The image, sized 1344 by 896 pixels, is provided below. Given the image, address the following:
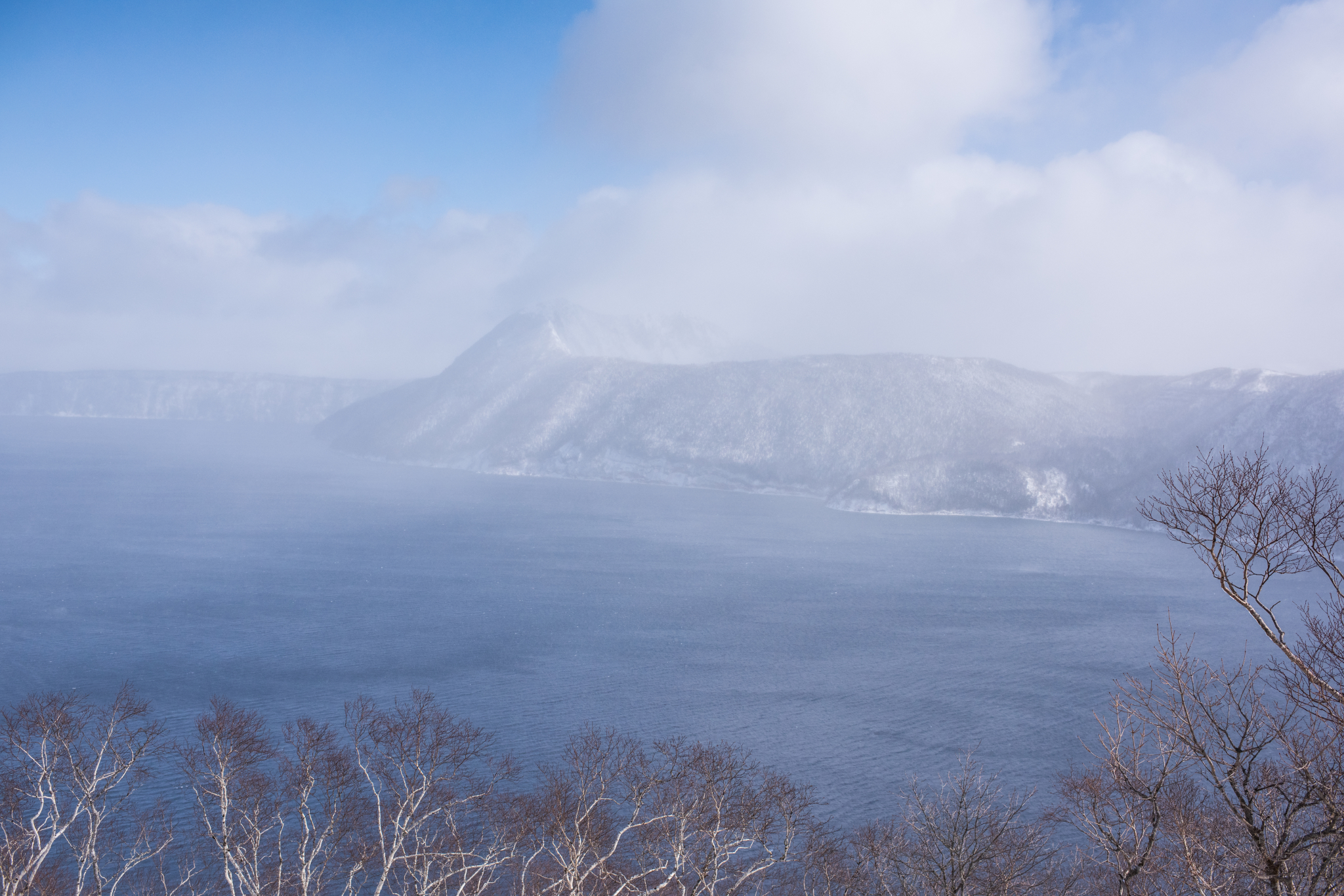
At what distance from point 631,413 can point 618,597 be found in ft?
420

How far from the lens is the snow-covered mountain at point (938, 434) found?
132 meters

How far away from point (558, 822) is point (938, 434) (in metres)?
157

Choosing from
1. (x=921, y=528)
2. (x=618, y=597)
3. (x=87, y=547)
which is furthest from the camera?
(x=921, y=528)

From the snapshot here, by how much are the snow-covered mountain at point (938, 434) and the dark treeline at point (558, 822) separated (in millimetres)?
110769

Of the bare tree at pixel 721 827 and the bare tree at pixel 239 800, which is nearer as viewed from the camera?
the bare tree at pixel 721 827

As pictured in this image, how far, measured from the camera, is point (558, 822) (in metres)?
16.7

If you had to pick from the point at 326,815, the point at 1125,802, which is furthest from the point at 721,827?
the point at 326,815

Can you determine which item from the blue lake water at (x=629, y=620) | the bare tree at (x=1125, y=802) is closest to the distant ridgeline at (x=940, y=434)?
the blue lake water at (x=629, y=620)

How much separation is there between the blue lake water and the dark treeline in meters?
4.87

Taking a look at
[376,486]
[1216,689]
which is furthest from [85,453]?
[1216,689]

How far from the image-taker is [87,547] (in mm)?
80438

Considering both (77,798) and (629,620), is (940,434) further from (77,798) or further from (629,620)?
(77,798)

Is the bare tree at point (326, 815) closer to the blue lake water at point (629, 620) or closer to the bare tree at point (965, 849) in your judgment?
the blue lake water at point (629, 620)

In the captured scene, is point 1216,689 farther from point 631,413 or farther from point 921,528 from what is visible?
point 631,413
